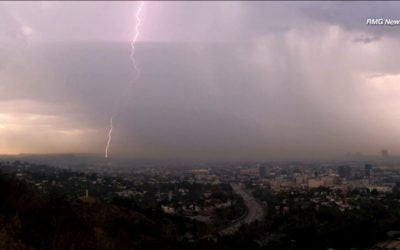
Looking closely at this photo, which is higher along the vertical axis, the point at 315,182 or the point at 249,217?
the point at 315,182

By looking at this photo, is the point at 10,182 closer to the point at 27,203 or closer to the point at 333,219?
the point at 27,203

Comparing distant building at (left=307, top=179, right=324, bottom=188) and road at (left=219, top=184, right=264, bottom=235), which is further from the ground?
distant building at (left=307, top=179, right=324, bottom=188)

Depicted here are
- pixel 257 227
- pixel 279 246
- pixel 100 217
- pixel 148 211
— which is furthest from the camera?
pixel 257 227

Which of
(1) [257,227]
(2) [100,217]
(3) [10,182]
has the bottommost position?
(1) [257,227]

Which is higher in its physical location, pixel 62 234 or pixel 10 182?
pixel 10 182

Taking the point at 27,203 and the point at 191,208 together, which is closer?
the point at 27,203

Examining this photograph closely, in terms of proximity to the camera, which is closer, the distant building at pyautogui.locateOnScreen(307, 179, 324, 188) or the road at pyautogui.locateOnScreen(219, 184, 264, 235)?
the road at pyautogui.locateOnScreen(219, 184, 264, 235)

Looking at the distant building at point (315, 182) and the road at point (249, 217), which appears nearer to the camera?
the road at point (249, 217)

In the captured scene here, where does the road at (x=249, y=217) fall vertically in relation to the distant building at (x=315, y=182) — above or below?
below

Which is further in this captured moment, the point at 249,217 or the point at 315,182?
the point at 315,182

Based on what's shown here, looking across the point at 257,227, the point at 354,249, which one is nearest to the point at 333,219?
the point at 257,227

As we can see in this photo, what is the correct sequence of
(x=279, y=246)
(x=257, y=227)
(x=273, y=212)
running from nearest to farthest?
(x=279, y=246) → (x=257, y=227) → (x=273, y=212)
